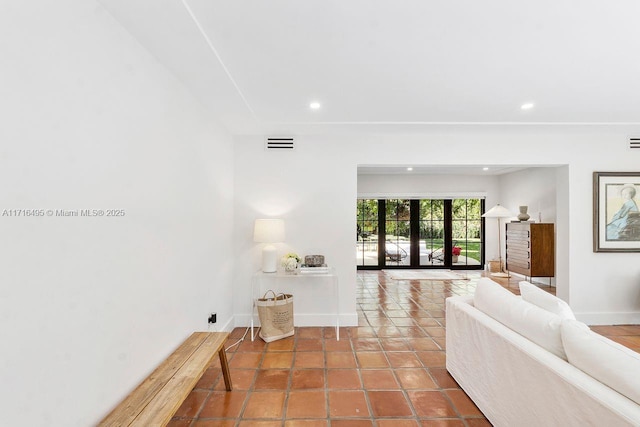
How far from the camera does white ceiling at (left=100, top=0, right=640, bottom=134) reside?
1.65 metres

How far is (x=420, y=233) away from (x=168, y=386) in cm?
717

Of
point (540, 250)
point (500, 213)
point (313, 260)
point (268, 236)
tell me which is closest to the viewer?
point (268, 236)

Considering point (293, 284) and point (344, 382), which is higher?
point (293, 284)

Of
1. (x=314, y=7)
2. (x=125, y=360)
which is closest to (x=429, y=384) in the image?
(x=125, y=360)

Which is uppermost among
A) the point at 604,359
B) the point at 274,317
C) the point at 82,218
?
the point at 82,218

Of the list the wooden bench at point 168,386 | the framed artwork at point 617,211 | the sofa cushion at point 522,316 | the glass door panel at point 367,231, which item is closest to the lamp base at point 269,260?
the wooden bench at point 168,386

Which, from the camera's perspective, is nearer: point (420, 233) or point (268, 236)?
point (268, 236)

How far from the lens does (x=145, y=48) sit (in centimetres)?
194

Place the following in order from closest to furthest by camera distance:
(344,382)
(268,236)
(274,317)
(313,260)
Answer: (344,382) < (274,317) < (268,236) < (313,260)

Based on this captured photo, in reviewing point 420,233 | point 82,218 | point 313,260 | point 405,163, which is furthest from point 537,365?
point 420,233

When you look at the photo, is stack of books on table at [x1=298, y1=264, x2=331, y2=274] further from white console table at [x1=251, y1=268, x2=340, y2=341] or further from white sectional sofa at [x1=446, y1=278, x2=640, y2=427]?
white sectional sofa at [x1=446, y1=278, x2=640, y2=427]

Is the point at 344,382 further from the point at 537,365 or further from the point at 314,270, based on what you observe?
the point at 537,365

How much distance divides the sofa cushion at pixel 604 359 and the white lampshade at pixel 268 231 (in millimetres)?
2688

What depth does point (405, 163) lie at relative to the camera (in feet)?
13.3
